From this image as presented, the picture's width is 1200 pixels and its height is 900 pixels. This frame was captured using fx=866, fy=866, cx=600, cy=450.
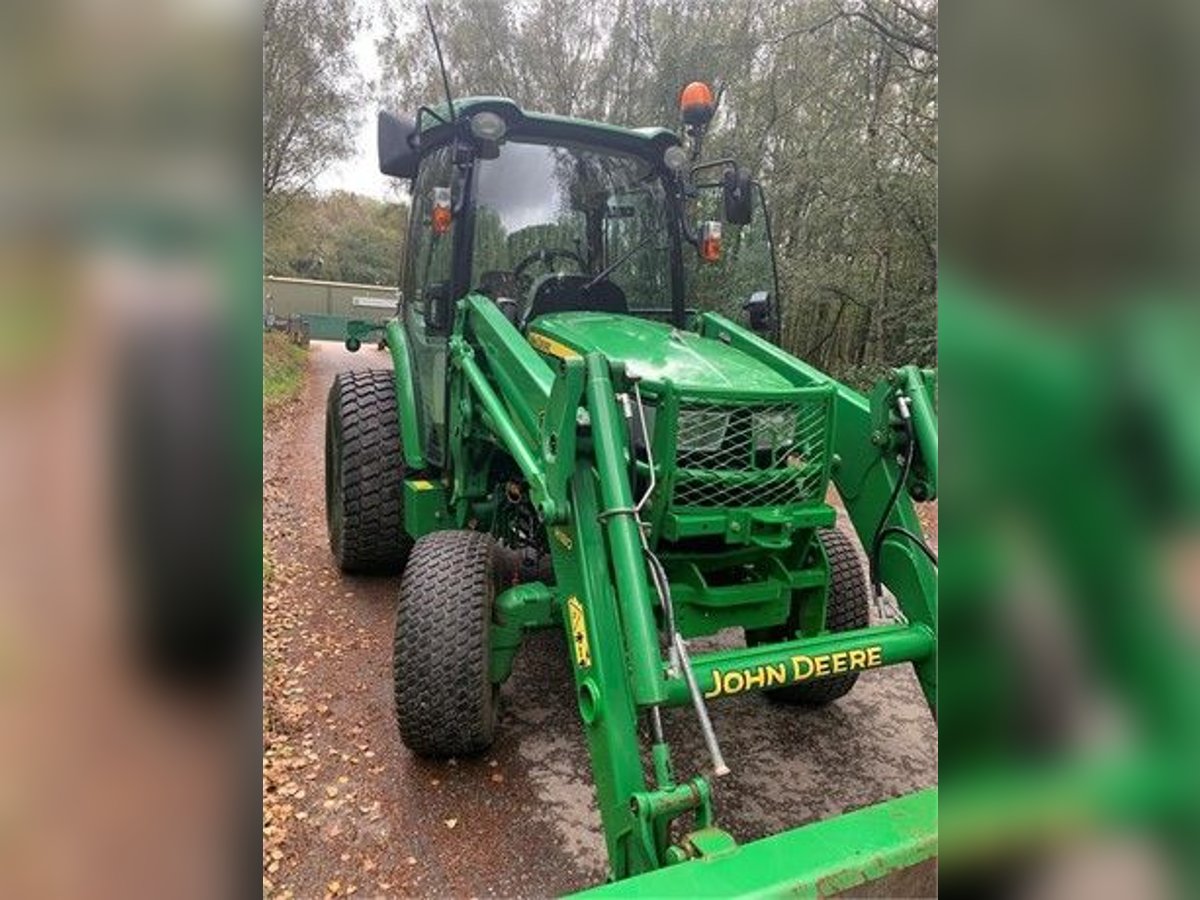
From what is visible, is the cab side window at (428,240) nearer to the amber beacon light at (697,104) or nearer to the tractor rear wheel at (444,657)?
the amber beacon light at (697,104)

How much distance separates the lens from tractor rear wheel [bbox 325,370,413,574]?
459cm

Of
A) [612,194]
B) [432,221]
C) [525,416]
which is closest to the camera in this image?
[525,416]

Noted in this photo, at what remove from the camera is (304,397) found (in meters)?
14.2

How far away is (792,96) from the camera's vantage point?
39.2 feet

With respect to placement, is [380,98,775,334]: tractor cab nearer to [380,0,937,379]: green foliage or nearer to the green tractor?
the green tractor

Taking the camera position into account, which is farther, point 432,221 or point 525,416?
point 432,221

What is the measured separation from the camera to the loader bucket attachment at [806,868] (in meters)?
1.53

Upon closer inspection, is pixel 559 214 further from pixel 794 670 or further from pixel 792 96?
pixel 792 96

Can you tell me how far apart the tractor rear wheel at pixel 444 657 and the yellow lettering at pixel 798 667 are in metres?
1.06

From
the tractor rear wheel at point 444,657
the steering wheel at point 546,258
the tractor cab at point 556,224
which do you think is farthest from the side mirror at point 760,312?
the tractor rear wheel at point 444,657
